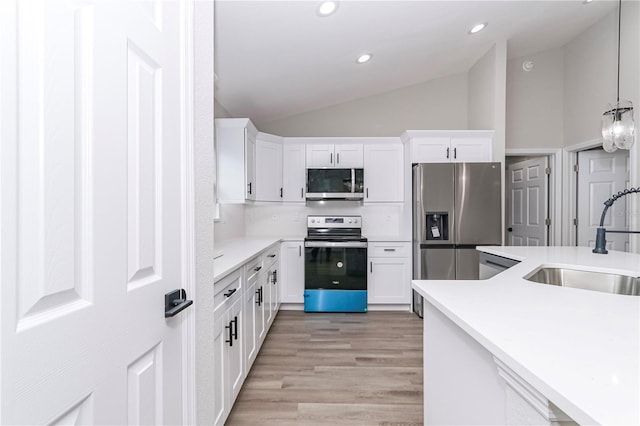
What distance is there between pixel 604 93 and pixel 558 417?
4.24 meters

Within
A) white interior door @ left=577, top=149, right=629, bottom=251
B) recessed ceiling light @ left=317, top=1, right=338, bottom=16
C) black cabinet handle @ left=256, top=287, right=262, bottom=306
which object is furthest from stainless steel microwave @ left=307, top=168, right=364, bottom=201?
white interior door @ left=577, top=149, right=629, bottom=251

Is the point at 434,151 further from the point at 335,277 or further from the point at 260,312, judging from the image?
the point at 260,312

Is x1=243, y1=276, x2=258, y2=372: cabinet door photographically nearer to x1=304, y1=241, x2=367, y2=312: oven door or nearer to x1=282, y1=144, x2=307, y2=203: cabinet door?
x1=304, y1=241, x2=367, y2=312: oven door

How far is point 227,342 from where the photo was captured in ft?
5.23

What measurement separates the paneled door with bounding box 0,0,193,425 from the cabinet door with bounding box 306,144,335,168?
2949mm

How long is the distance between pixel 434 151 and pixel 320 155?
140 centimetres

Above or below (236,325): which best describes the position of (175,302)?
above

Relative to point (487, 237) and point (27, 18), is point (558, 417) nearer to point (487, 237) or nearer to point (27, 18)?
point (27, 18)

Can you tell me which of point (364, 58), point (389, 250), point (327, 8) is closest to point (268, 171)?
point (364, 58)

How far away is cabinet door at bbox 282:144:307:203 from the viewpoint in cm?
387

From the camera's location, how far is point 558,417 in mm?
592

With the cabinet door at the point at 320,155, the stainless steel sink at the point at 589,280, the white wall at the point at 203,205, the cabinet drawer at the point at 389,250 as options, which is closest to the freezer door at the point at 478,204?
the cabinet drawer at the point at 389,250

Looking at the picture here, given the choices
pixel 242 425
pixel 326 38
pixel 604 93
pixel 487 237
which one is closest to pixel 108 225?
pixel 242 425

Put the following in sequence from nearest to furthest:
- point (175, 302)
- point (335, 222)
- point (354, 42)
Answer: point (175, 302)
point (354, 42)
point (335, 222)
